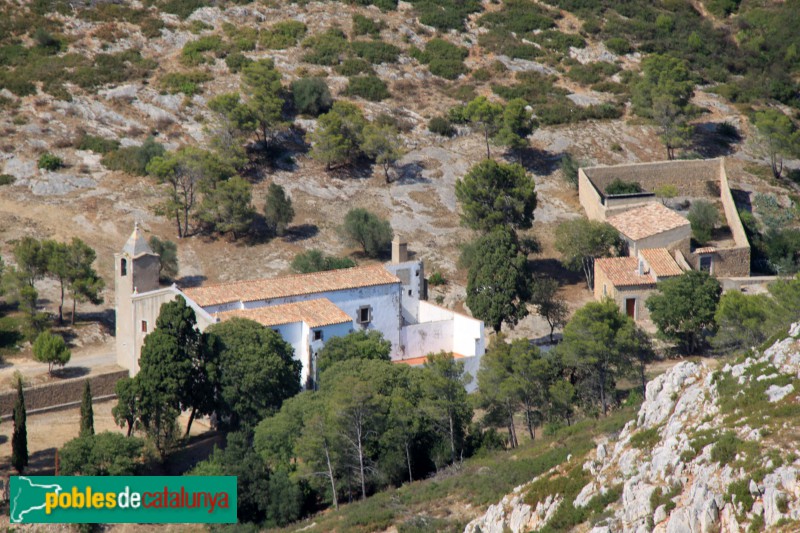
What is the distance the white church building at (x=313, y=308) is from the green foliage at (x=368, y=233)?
288 inches

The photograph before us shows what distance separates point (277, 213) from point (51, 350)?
18102 mm

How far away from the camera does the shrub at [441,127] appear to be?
78.0 m

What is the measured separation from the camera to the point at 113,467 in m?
44.9

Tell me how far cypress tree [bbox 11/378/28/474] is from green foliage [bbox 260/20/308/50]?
1761 inches

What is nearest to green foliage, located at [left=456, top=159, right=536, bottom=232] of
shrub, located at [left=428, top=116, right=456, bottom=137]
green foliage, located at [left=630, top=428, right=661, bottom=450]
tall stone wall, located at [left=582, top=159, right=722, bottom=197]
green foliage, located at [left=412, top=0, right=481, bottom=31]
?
tall stone wall, located at [left=582, top=159, right=722, bottom=197]

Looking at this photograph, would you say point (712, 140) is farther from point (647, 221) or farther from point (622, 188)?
point (647, 221)

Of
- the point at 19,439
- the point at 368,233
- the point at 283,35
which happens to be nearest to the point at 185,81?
the point at 283,35

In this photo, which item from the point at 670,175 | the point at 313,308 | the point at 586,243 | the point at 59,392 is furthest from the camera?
the point at 670,175

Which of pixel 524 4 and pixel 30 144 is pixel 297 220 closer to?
pixel 30 144

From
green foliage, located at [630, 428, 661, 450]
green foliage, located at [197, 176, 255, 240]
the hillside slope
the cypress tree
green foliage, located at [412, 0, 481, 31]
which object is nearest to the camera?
the hillside slope

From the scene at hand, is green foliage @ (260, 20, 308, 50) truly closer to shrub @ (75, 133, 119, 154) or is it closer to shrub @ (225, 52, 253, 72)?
shrub @ (225, 52, 253, 72)

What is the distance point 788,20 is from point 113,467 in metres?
73.3

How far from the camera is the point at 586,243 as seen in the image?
6225cm

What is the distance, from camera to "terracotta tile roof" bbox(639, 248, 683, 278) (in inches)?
2311
